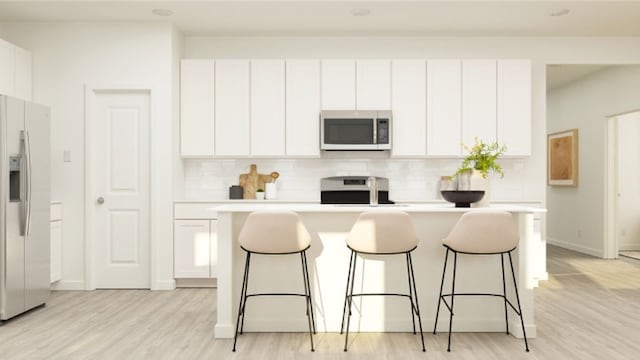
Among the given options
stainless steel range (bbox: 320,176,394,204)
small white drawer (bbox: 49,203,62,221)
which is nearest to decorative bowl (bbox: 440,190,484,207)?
stainless steel range (bbox: 320,176,394,204)

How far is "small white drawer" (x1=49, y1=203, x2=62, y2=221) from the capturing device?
5191 millimetres

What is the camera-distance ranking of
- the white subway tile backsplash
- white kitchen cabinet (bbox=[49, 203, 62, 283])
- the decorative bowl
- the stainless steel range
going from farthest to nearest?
1. the white subway tile backsplash
2. the stainless steel range
3. white kitchen cabinet (bbox=[49, 203, 62, 283])
4. the decorative bowl

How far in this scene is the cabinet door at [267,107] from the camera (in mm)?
5750

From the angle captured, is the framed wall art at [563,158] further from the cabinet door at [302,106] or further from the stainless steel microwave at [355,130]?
the cabinet door at [302,106]

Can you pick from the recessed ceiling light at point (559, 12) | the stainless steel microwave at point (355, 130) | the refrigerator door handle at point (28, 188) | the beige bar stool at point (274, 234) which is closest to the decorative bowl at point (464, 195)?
the beige bar stool at point (274, 234)

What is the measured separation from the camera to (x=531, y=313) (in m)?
3.76

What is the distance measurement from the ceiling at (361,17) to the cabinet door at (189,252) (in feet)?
6.83

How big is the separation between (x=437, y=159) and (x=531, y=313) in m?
2.60

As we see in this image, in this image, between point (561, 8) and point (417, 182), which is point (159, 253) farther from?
point (561, 8)

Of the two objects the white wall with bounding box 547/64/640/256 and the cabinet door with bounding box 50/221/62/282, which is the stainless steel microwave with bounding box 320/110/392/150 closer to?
the cabinet door with bounding box 50/221/62/282

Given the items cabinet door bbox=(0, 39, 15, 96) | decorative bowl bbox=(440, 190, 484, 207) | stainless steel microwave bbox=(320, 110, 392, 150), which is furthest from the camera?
stainless steel microwave bbox=(320, 110, 392, 150)

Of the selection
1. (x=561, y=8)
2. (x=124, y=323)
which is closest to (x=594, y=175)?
(x=561, y=8)

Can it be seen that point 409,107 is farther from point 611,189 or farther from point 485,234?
point 611,189

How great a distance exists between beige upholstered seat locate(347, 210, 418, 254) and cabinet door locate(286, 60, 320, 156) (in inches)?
96.0
